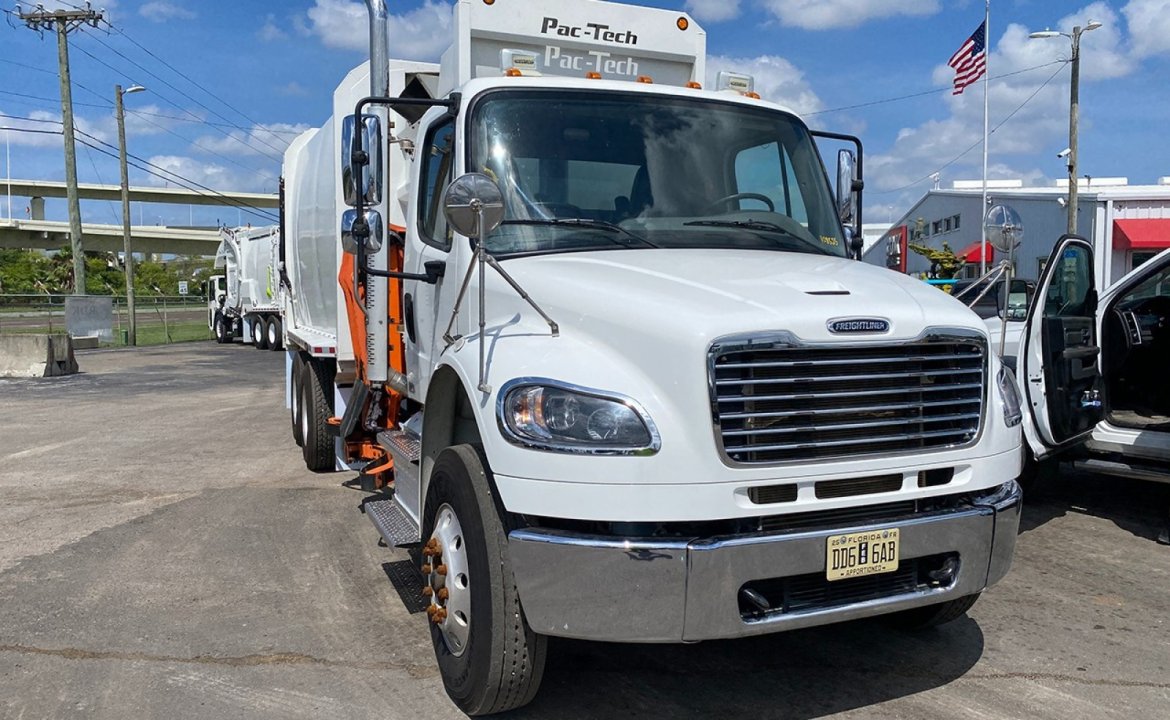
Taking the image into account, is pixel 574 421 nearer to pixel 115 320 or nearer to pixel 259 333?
pixel 259 333

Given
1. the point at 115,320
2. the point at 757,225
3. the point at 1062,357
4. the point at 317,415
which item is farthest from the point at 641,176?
the point at 115,320

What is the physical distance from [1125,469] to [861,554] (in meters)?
4.11

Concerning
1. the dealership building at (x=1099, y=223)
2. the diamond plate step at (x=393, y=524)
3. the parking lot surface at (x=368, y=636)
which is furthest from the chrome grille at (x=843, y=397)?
the dealership building at (x=1099, y=223)

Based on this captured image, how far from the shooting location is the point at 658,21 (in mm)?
6234

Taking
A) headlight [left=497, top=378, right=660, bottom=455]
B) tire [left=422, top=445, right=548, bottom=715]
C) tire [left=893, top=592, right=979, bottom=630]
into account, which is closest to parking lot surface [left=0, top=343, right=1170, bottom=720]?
tire [left=893, top=592, right=979, bottom=630]

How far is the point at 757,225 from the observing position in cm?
469

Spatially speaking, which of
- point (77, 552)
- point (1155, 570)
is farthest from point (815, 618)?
point (77, 552)

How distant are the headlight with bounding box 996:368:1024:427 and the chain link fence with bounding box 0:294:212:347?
28.9 m

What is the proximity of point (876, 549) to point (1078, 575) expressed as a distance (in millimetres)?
2994

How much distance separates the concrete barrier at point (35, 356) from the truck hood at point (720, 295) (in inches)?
726

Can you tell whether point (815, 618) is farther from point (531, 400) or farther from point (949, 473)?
point (531, 400)

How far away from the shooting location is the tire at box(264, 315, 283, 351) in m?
27.9

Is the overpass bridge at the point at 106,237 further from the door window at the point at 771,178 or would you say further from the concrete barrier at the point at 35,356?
the door window at the point at 771,178

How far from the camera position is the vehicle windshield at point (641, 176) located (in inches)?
173
